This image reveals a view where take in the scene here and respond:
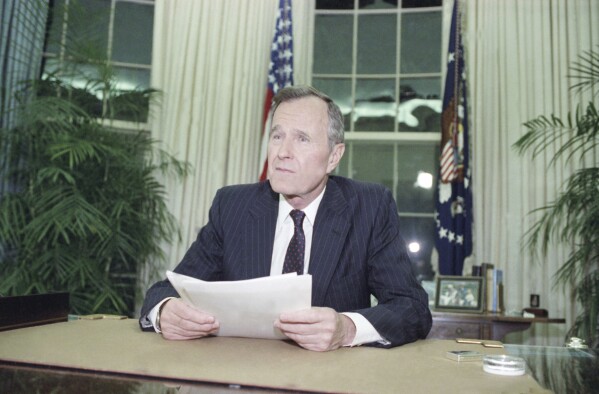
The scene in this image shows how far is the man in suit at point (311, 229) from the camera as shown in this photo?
1777 millimetres

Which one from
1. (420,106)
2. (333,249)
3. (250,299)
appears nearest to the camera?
(250,299)

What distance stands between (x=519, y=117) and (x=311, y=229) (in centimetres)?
321

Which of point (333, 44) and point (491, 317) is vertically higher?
point (333, 44)

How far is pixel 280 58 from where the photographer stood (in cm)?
471

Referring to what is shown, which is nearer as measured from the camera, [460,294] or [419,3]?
[460,294]

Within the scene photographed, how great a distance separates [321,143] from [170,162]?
301cm

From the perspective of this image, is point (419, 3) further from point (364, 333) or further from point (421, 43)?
point (364, 333)

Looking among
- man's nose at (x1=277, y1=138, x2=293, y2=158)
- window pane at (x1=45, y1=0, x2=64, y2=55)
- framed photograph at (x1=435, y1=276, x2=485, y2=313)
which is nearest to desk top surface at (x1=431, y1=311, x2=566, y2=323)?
framed photograph at (x1=435, y1=276, x2=485, y2=313)

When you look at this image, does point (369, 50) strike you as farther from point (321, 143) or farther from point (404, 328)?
point (404, 328)

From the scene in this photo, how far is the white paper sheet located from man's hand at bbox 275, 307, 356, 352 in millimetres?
24

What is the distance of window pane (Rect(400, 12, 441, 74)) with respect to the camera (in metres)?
5.02

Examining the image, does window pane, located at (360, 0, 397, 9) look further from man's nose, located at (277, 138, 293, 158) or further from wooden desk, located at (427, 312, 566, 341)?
man's nose, located at (277, 138, 293, 158)

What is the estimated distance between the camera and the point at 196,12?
492cm

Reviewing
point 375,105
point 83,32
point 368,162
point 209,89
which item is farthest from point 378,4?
point 83,32
